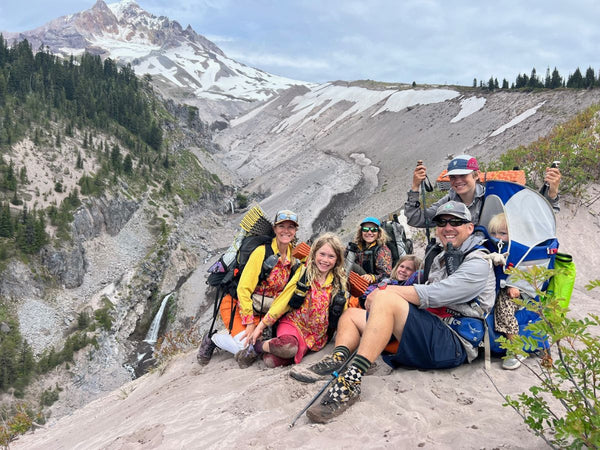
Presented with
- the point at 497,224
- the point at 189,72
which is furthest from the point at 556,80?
the point at 189,72

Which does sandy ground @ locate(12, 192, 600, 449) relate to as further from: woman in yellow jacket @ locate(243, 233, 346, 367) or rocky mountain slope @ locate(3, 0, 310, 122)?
rocky mountain slope @ locate(3, 0, 310, 122)

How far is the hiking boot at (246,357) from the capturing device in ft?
18.1

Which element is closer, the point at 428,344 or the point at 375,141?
the point at 428,344

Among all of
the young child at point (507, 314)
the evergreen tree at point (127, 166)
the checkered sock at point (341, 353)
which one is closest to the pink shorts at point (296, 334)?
the checkered sock at point (341, 353)

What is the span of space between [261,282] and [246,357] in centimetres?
107

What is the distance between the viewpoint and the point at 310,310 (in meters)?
5.10

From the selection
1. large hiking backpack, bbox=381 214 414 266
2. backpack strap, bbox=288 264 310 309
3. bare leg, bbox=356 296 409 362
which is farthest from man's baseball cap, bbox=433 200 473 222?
large hiking backpack, bbox=381 214 414 266

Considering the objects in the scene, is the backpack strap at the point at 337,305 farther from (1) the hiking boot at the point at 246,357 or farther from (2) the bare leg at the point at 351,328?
(1) the hiking boot at the point at 246,357

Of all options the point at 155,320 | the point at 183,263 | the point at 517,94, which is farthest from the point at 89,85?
the point at 517,94

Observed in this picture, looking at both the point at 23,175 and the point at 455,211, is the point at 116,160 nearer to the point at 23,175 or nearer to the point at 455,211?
the point at 23,175

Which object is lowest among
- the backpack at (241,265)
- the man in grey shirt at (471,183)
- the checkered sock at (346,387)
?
the checkered sock at (346,387)

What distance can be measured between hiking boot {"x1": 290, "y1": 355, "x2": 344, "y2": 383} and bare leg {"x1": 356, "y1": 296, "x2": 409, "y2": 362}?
751 millimetres

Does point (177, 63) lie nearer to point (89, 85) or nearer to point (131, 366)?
point (89, 85)

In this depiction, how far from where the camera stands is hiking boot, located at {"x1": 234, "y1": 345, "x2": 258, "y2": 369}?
217 inches
